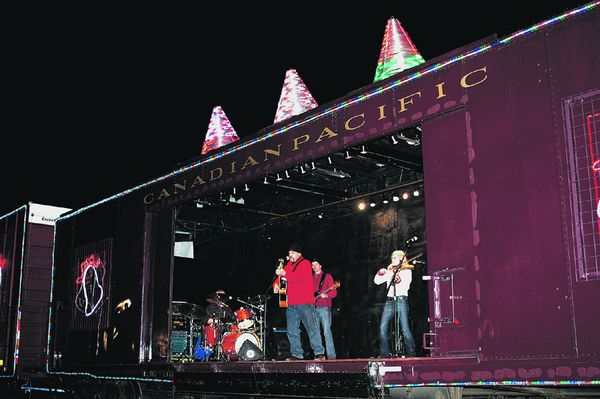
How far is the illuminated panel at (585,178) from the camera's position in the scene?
4.64 metres

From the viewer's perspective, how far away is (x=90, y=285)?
36.8 ft

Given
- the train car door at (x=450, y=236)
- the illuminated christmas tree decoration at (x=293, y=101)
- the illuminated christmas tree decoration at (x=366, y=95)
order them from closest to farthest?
the illuminated christmas tree decoration at (x=366, y=95)
the train car door at (x=450, y=236)
the illuminated christmas tree decoration at (x=293, y=101)

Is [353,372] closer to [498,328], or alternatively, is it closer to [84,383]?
[498,328]

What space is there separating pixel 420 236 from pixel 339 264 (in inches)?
84.2

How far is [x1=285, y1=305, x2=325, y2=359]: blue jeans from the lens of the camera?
30.5 feet

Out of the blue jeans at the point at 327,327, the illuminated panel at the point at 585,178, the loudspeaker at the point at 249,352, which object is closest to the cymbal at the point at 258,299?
the loudspeaker at the point at 249,352

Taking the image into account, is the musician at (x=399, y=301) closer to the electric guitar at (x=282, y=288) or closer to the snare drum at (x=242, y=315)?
the electric guitar at (x=282, y=288)

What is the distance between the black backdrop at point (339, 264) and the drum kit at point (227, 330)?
611mm

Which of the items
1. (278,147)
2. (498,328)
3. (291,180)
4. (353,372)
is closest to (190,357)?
(291,180)

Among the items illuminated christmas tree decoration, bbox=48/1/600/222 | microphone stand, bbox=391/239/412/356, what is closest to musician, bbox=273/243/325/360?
microphone stand, bbox=391/239/412/356

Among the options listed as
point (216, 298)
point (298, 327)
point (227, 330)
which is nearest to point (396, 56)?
point (298, 327)

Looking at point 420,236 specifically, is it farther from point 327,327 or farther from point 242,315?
point 242,315

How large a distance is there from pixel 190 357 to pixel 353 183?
5125 mm

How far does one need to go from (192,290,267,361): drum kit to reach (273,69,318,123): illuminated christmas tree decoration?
4864 millimetres
